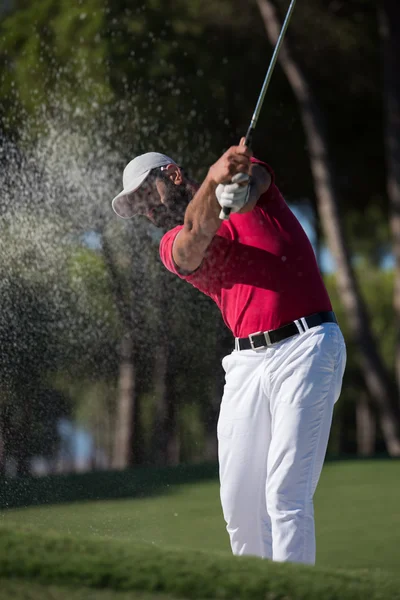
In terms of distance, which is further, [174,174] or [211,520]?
[211,520]

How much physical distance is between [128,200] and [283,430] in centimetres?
131

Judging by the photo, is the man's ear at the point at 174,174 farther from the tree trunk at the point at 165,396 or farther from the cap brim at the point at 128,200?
the tree trunk at the point at 165,396

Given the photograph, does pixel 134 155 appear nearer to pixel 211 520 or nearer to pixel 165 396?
pixel 165 396

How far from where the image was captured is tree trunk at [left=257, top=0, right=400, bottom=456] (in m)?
15.6

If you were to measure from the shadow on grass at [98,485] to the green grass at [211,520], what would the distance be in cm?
17

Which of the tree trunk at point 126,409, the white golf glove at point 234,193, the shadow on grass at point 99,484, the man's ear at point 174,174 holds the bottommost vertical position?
the tree trunk at point 126,409

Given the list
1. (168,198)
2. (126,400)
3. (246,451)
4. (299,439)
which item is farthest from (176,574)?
(126,400)

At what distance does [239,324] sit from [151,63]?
1146cm

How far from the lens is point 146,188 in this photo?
458cm

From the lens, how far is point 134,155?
13648 mm

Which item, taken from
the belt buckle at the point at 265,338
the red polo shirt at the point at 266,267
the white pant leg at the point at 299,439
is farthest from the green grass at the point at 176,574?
the red polo shirt at the point at 266,267

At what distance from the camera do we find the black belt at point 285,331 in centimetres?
408

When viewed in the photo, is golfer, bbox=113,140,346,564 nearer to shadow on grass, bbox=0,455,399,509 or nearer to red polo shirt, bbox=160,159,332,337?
red polo shirt, bbox=160,159,332,337

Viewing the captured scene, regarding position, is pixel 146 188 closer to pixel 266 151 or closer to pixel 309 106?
pixel 309 106
